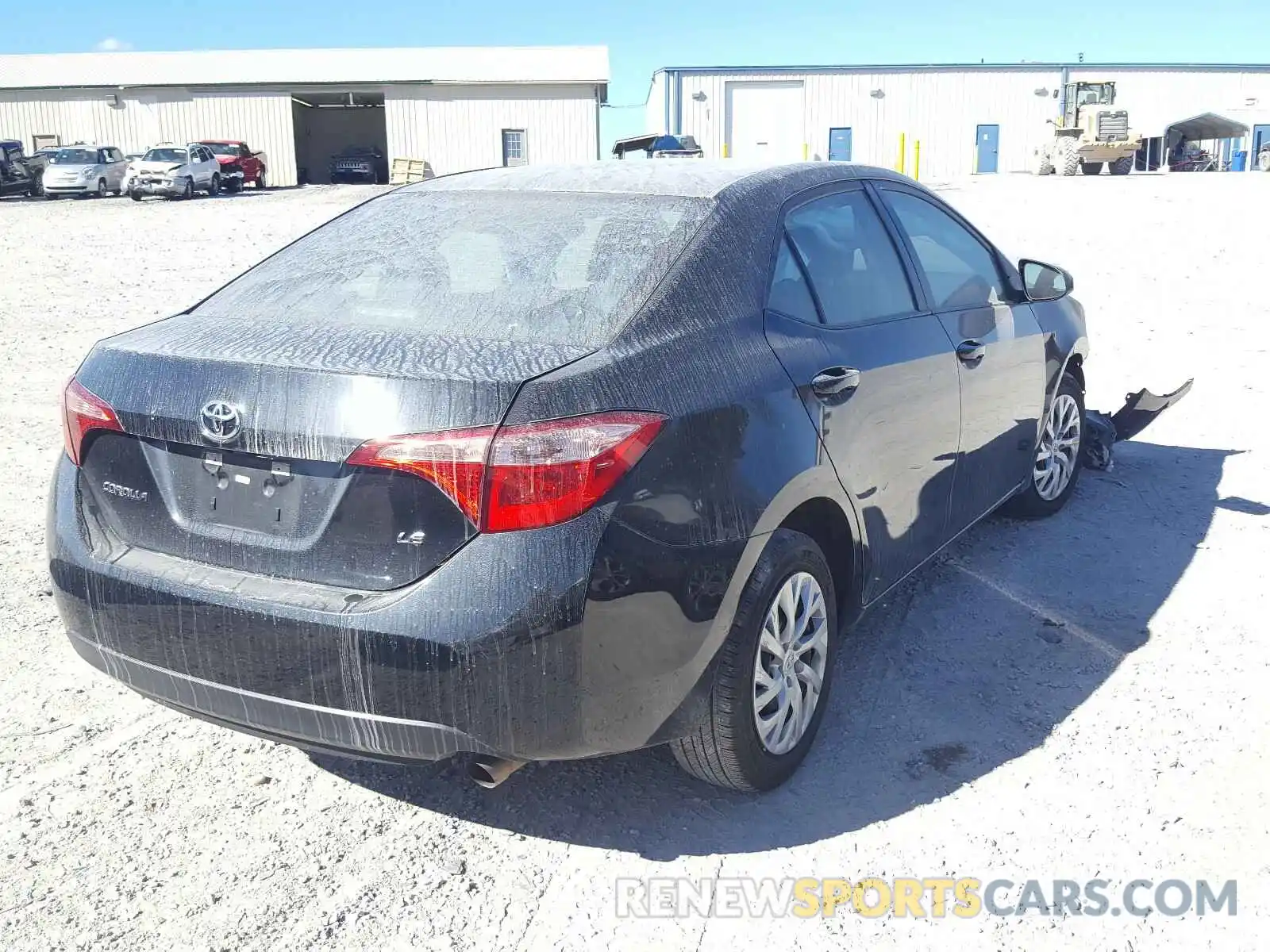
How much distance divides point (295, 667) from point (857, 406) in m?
1.72

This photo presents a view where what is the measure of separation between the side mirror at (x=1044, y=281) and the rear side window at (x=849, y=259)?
1264 millimetres

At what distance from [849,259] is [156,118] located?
44992mm

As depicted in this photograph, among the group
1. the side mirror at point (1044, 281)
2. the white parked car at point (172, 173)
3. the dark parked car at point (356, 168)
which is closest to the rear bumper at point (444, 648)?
the side mirror at point (1044, 281)

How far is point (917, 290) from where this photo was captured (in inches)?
155

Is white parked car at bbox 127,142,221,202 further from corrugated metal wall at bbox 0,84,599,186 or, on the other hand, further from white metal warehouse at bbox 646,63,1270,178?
white metal warehouse at bbox 646,63,1270,178

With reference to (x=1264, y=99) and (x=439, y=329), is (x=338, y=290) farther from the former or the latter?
(x=1264, y=99)

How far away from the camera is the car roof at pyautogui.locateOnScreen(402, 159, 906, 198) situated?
11.1 feet

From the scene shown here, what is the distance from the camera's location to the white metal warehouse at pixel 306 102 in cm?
4144

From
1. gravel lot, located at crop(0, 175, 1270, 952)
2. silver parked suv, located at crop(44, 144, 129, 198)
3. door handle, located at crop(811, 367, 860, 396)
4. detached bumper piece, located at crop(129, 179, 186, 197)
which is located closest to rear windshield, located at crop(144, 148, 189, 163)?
detached bumper piece, located at crop(129, 179, 186, 197)

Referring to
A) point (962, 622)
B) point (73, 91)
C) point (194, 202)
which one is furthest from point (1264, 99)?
point (962, 622)

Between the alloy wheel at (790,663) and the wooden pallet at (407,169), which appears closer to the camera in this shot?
the alloy wheel at (790,663)

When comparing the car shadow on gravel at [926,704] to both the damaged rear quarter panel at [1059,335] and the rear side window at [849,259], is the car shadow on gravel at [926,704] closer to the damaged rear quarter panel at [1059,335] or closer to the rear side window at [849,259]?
the damaged rear quarter panel at [1059,335]

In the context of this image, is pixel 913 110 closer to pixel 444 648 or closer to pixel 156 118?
pixel 156 118

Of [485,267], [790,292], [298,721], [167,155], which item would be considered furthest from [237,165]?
[298,721]
